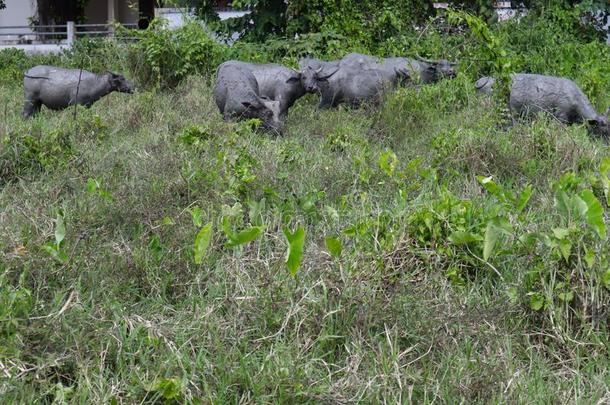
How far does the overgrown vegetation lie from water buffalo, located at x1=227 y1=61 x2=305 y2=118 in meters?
1.92

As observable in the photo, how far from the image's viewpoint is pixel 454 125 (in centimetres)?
717

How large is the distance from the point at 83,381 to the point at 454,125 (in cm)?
501

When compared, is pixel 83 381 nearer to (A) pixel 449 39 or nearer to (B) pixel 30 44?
(A) pixel 449 39

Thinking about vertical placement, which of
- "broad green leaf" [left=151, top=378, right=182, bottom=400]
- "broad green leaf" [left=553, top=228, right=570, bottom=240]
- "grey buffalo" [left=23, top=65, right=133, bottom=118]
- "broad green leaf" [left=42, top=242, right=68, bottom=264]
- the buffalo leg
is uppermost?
"broad green leaf" [left=553, top=228, right=570, bottom=240]

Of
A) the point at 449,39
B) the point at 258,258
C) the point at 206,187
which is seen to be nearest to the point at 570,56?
the point at 449,39

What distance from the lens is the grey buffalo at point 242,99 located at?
24.7 ft

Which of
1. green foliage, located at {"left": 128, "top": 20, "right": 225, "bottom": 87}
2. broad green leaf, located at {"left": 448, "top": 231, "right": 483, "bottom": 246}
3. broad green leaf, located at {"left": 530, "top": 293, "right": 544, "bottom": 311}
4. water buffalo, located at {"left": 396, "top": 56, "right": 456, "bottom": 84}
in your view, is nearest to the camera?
broad green leaf, located at {"left": 530, "top": 293, "right": 544, "bottom": 311}

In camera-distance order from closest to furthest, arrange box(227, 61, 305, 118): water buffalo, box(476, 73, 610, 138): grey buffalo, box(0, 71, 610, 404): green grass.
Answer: box(0, 71, 610, 404): green grass → box(476, 73, 610, 138): grey buffalo → box(227, 61, 305, 118): water buffalo

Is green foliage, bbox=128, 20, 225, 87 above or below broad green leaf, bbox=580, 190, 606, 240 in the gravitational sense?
below

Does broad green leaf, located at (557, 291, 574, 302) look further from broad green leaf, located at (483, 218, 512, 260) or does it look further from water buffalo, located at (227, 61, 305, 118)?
water buffalo, located at (227, 61, 305, 118)

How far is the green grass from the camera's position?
2955 millimetres

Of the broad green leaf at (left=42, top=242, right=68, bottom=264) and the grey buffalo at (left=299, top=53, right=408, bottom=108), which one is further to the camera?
the grey buffalo at (left=299, top=53, right=408, bottom=108)

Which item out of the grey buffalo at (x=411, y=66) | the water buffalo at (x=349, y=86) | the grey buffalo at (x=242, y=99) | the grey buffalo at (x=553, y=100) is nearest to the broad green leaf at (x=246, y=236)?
the grey buffalo at (x=242, y=99)

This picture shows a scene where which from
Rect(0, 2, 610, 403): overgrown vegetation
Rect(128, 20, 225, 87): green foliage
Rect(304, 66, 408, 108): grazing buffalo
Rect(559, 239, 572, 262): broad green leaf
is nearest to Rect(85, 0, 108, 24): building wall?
Rect(128, 20, 225, 87): green foliage
